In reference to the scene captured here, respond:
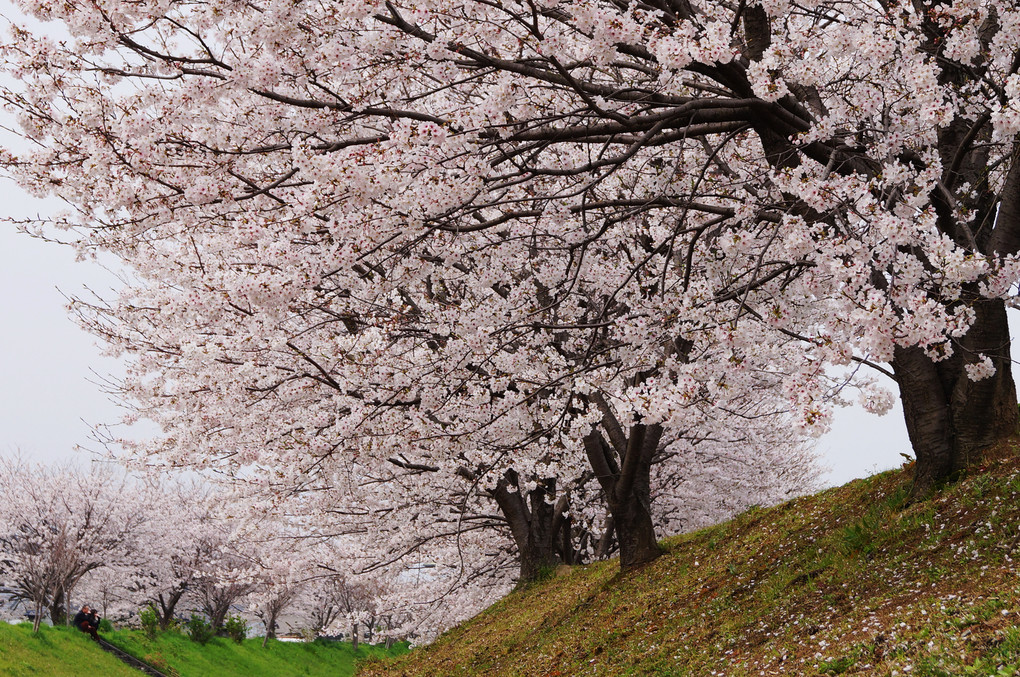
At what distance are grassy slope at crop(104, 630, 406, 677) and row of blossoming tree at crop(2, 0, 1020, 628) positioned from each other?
49.7 feet

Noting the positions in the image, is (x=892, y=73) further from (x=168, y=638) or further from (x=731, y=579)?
(x=168, y=638)

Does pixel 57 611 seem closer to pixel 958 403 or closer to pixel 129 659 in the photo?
pixel 129 659

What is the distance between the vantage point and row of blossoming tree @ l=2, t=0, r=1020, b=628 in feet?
18.6

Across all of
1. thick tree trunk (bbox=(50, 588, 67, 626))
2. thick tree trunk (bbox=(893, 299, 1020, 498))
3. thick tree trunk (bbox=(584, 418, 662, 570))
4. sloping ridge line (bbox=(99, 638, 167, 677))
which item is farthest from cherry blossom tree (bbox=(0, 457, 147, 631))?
thick tree trunk (bbox=(893, 299, 1020, 498))

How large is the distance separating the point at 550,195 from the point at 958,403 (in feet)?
16.4

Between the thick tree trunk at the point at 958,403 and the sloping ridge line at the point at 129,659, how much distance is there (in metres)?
25.7

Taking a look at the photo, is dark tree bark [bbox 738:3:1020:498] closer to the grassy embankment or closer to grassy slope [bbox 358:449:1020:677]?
grassy slope [bbox 358:449:1020:677]

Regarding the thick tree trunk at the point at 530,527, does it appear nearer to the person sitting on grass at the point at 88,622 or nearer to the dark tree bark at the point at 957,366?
the dark tree bark at the point at 957,366

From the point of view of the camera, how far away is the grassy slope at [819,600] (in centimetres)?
484

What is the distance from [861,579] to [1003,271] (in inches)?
118

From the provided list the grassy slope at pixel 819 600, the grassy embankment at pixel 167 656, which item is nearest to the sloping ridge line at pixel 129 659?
the grassy embankment at pixel 167 656

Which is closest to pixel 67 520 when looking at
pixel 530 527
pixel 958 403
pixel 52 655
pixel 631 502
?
pixel 52 655

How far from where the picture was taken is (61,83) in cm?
722

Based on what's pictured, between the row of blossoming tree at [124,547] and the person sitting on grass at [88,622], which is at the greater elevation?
the row of blossoming tree at [124,547]
